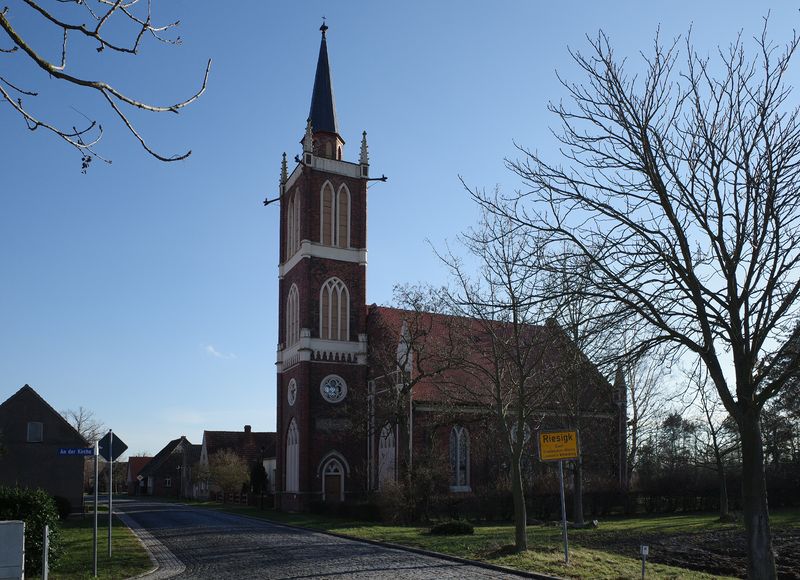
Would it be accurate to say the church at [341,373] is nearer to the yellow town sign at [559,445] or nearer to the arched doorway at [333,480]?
the arched doorway at [333,480]

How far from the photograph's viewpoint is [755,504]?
10258 millimetres

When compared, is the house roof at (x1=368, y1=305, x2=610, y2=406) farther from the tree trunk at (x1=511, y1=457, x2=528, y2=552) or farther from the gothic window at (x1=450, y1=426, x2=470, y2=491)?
the tree trunk at (x1=511, y1=457, x2=528, y2=552)

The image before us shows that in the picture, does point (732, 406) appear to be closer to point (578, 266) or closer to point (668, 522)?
point (578, 266)

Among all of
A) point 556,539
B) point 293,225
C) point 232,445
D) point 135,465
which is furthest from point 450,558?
point 135,465

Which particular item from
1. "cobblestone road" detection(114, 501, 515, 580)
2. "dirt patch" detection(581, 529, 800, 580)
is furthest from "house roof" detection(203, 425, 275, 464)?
"dirt patch" detection(581, 529, 800, 580)

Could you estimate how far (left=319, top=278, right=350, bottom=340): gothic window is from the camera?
137 feet

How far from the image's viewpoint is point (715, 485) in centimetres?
4044

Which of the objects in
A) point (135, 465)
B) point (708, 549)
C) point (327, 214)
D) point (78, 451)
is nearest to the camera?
point (78, 451)

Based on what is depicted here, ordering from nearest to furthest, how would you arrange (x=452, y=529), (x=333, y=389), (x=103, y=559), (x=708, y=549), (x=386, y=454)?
(x=103, y=559) < (x=708, y=549) < (x=452, y=529) < (x=386, y=454) < (x=333, y=389)

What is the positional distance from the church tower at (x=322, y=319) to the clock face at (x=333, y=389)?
54 millimetres

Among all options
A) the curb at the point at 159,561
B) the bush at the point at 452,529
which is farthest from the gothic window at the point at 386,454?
the curb at the point at 159,561

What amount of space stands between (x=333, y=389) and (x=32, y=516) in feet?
88.0

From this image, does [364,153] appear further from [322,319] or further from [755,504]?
[755,504]

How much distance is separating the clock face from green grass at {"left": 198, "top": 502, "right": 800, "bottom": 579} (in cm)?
671
